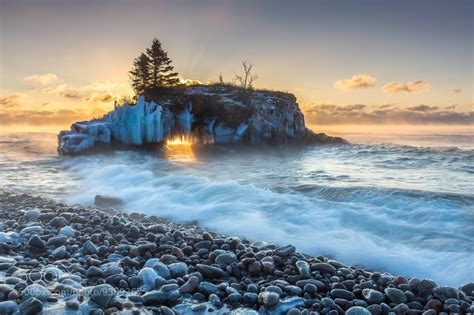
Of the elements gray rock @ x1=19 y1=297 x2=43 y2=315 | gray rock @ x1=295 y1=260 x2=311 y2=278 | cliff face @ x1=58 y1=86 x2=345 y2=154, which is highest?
cliff face @ x1=58 y1=86 x2=345 y2=154

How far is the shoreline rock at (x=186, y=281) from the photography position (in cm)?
409

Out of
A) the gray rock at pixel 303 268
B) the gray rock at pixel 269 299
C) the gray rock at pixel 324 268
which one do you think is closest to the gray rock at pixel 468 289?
the gray rock at pixel 324 268

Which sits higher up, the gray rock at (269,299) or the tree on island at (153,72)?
the tree on island at (153,72)

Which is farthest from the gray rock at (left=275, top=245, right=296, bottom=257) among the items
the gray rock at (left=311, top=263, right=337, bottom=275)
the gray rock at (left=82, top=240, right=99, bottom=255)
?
the gray rock at (left=82, top=240, right=99, bottom=255)

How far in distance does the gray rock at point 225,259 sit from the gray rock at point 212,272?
33 centimetres

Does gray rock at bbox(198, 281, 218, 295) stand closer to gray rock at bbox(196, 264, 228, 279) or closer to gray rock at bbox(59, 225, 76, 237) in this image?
gray rock at bbox(196, 264, 228, 279)

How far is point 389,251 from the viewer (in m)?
7.30

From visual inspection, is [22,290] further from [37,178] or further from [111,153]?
[111,153]

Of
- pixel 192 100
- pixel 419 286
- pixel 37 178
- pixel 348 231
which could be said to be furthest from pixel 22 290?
pixel 192 100

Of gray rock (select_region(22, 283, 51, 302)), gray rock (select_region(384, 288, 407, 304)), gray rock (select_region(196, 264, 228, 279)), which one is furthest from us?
gray rock (select_region(196, 264, 228, 279))

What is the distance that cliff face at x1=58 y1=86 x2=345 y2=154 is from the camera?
31.7 m

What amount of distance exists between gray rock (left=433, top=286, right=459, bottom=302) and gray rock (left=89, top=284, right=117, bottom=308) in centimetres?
381

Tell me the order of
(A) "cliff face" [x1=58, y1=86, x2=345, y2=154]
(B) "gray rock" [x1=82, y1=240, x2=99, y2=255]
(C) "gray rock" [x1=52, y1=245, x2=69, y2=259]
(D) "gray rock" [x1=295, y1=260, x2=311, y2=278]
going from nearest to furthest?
(D) "gray rock" [x1=295, y1=260, x2=311, y2=278], (C) "gray rock" [x1=52, y1=245, x2=69, y2=259], (B) "gray rock" [x1=82, y1=240, x2=99, y2=255], (A) "cliff face" [x1=58, y1=86, x2=345, y2=154]

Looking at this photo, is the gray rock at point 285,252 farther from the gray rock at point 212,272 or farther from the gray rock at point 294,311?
the gray rock at point 294,311
